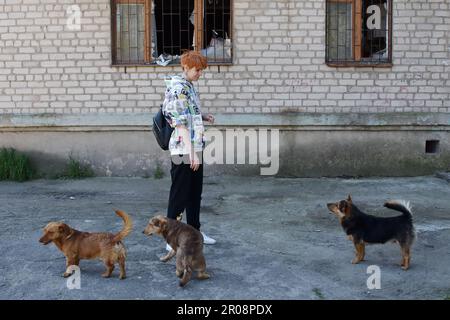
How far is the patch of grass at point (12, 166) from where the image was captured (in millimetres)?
8789

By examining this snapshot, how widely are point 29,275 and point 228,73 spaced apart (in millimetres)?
5162

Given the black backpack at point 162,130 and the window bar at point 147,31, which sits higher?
the window bar at point 147,31

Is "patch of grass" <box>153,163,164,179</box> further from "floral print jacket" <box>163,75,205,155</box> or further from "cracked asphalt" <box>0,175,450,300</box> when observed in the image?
"floral print jacket" <box>163,75,205,155</box>

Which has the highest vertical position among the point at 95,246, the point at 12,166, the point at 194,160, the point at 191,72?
the point at 191,72

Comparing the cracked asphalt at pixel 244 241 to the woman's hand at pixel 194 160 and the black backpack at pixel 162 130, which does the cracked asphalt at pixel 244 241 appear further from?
the black backpack at pixel 162 130

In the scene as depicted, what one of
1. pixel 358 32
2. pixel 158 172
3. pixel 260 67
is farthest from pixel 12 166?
pixel 358 32

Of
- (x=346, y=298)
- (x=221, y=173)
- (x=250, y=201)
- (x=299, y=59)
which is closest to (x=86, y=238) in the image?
(x=346, y=298)

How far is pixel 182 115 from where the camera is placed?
4.68 meters

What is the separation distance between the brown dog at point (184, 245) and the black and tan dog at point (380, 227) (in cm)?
118

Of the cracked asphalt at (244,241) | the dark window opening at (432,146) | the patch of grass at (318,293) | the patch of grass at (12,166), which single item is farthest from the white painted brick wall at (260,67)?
the patch of grass at (318,293)

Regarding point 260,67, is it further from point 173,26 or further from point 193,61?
point 193,61

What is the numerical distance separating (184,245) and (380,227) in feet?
5.22

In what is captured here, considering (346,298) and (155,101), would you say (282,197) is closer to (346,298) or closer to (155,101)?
(155,101)

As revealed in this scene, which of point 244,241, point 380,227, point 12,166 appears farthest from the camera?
point 12,166
